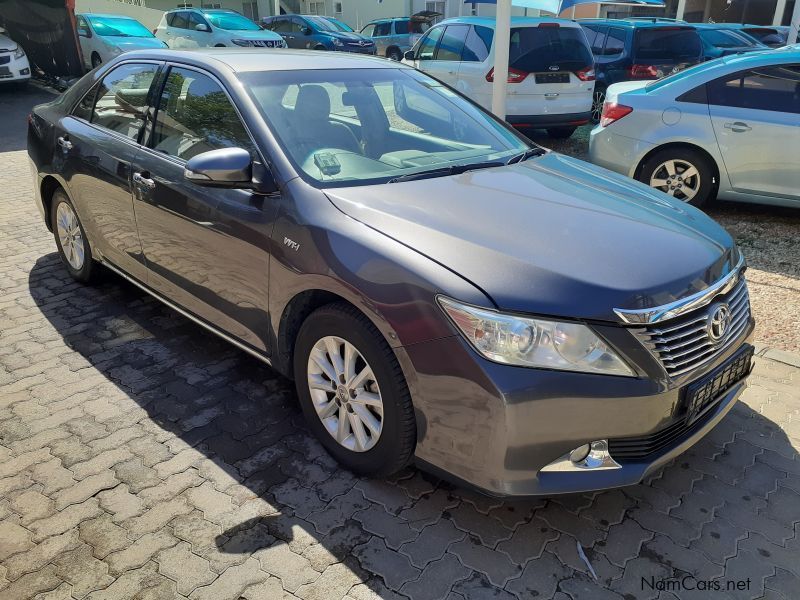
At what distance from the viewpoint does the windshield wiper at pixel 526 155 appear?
342 cm

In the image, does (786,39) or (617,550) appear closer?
(617,550)

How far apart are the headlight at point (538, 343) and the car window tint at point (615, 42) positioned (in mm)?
10128

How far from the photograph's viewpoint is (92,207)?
416 cm

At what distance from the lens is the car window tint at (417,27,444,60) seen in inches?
394

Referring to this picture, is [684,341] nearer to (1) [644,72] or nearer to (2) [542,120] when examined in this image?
(2) [542,120]

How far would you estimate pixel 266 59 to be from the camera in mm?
3475

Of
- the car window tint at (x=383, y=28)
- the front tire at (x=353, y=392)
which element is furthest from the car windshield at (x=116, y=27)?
the front tire at (x=353, y=392)

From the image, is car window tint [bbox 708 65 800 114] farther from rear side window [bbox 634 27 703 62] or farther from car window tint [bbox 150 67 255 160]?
rear side window [bbox 634 27 703 62]

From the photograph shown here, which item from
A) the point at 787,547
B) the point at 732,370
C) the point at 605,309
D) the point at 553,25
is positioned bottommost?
the point at 787,547

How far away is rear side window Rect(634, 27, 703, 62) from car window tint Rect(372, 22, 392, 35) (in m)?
14.4

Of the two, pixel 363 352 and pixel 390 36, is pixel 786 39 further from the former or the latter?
pixel 363 352

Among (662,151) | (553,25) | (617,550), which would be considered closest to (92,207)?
(617,550)

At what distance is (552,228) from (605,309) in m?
0.50

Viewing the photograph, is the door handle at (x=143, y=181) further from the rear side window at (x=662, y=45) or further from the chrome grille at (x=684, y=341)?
the rear side window at (x=662, y=45)
